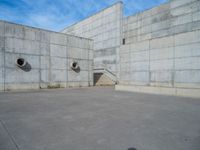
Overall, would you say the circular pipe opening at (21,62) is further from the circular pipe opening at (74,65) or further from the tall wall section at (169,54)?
the tall wall section at (169,54)

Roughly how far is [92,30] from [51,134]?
24.0 m

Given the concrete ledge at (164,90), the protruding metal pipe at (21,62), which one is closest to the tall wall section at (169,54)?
the concrete ledge at (164,90)

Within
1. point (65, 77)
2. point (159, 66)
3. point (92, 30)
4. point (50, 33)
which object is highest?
point (92, 30)

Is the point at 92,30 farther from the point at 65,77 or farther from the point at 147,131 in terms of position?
the point at 147,131

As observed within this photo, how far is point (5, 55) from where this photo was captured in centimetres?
1102

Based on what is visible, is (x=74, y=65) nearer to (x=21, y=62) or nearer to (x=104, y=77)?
(x=21, y=62)

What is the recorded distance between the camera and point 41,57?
42.8ft

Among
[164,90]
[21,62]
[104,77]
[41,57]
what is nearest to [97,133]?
[164,90]

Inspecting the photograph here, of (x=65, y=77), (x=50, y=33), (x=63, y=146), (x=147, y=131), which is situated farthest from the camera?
(x=65, y=77)

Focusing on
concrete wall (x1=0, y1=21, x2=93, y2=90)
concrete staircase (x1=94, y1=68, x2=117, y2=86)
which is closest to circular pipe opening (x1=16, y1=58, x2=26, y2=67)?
concrete wall (x1=0, y1=21, x2=93, y2=90)

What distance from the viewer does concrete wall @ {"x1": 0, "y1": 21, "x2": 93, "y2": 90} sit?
440 inches

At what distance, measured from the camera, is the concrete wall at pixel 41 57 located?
11172 millimetres

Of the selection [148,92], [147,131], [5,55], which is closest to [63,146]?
[147,131]

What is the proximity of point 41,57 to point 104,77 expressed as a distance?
10791 millimetres
